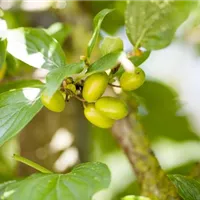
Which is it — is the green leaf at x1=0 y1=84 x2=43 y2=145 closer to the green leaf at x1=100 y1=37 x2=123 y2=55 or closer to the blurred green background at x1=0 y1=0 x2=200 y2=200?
the green leaf at x1=100 y1=37 x2=123 y2=55

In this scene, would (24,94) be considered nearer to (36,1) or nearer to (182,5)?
(182,5)

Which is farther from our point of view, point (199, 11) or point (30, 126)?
point (30, 126)

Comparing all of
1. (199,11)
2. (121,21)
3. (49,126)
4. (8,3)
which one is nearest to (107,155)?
(49,126)

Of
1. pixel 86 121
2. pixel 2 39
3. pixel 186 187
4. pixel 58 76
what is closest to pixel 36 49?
pixel 2 39

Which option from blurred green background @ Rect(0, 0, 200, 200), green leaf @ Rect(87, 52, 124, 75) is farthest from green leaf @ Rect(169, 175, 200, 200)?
blurred green background @ Rect(0, 0, 200, 200)

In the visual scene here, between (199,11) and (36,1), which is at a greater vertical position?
(199,11)

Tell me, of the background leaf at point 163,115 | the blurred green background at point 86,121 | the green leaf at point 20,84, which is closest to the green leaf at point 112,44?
the green leaf at point 20,84

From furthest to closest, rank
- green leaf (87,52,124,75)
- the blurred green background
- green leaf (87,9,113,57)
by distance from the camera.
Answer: the blurred green background
green leaf (87,9,113,57)
green leaf (87,52,124,75)

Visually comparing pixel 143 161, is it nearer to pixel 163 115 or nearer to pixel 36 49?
pixel 36 49
